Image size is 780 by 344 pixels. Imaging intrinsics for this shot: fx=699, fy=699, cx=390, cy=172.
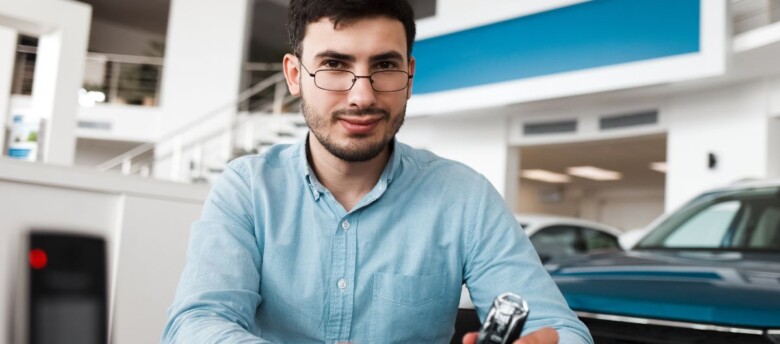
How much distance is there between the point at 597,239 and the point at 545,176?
36.5 ft

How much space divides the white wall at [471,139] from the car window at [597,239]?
284 cm

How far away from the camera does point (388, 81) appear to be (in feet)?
4.33

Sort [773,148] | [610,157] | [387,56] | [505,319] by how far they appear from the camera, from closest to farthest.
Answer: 1. [505,319]
2. [387,56]
3. [773,148]
4. [610,157]

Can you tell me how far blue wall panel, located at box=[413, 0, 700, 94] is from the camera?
23.7ft

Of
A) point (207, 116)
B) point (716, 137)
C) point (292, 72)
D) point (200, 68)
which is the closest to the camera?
point (292, 72)

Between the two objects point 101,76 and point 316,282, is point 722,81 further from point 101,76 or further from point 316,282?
point 101,76

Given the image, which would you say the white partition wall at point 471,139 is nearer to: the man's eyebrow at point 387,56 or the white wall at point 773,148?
the white wall at point 773,148

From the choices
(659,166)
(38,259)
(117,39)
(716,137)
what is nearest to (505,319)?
(38,259)

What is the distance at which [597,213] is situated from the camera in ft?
74.0

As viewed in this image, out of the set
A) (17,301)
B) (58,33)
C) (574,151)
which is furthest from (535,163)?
(17,301)

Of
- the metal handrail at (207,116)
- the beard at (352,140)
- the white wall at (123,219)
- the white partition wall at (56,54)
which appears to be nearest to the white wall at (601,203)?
the metal handrail at (207,116)

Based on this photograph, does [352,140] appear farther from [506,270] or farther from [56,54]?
[56,54]

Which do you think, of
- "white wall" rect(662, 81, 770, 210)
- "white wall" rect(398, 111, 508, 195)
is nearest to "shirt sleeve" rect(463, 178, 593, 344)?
"white wall" rect(662, 81, 770, 210)

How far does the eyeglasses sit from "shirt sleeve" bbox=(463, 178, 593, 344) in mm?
299
